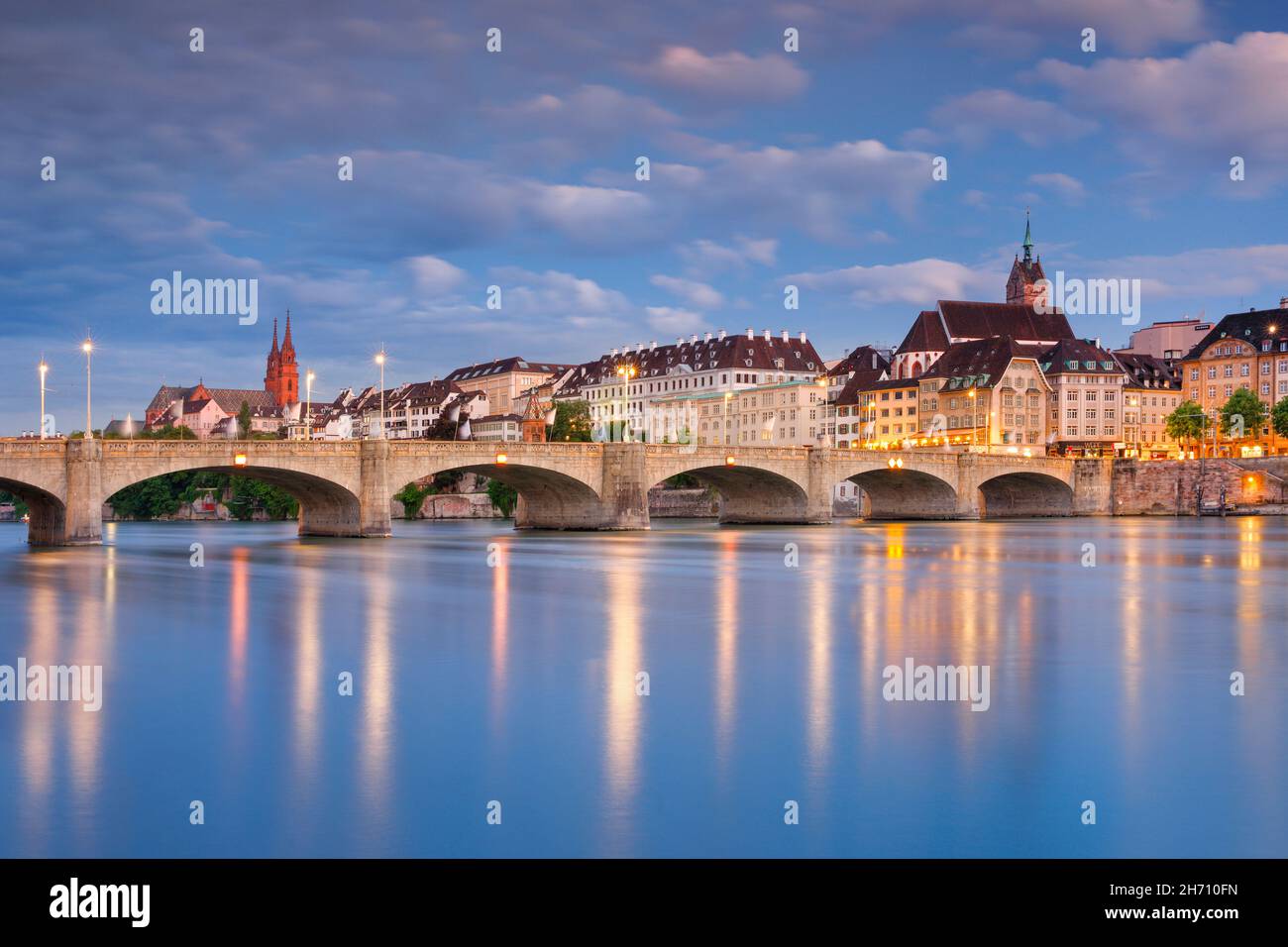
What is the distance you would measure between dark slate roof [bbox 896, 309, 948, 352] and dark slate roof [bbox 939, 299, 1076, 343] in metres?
0.90

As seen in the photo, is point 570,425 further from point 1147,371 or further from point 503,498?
point 1147,371

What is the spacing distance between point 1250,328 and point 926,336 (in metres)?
29.4

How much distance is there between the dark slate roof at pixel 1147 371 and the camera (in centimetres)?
13062

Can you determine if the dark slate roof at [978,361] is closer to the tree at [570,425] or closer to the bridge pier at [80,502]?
the tree at [570,425]

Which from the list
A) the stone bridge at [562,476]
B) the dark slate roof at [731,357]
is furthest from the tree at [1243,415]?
the dark slate roof at [731,357]

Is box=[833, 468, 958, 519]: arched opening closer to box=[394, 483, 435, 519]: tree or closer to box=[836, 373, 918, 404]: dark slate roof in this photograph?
box=[836, 373, 918, 404]: dark slate roof

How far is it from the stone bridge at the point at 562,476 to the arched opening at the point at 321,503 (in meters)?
0.09

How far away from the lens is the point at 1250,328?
122562 millimetres
